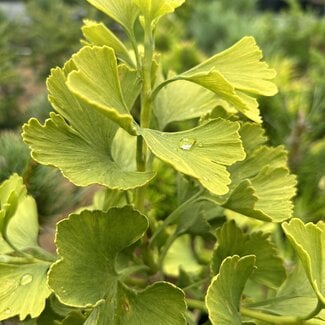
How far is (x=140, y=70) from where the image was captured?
36 centimetres

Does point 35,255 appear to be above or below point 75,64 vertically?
below

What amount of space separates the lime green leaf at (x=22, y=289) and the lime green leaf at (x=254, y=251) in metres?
0.11

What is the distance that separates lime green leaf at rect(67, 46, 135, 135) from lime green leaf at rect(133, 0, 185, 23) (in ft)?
0.15

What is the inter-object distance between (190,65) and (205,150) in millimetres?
733

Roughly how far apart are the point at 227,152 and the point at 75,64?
3.8 inches

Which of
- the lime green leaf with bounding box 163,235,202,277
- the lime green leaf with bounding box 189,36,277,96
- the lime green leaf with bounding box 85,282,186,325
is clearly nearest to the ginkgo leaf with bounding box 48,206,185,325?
the lime green leaf with bounding box 85,282,186,325

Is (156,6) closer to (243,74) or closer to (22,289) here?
(243,74)

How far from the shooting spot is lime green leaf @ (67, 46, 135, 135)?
29 cm

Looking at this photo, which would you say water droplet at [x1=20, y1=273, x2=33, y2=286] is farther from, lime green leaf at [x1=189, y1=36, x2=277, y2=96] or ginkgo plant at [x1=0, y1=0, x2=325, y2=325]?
lime green leaf at [x1=189, y1=36, x2=277, y2=96]

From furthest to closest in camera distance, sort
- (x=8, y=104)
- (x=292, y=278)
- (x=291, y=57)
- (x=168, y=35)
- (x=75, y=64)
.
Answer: (x=291, y=57) → (x=168, y=35) → (x=8, y=104) → (x=292, y=278) → (x=75, y=64)

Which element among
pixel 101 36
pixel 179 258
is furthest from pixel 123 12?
pixel 179 258

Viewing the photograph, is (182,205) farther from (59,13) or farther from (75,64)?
(59,13)

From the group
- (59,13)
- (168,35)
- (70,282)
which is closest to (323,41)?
(168,35)

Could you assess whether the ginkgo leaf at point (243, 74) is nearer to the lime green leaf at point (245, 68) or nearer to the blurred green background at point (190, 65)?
the lime green leaf at point (245, 68)
